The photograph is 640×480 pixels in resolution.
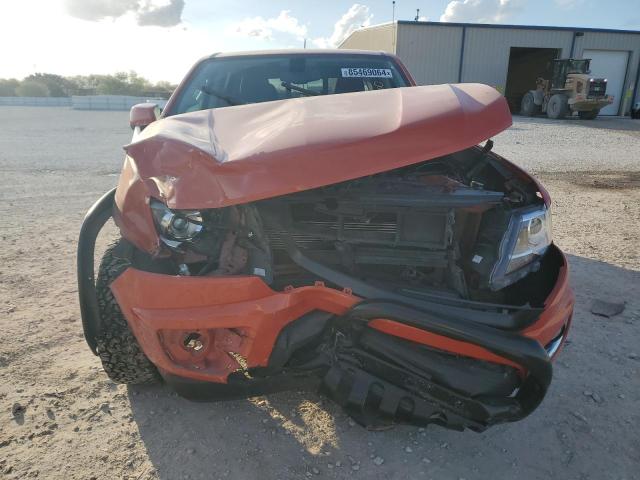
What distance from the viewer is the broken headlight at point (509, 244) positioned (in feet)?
6.49

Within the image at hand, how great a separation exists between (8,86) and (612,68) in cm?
4824

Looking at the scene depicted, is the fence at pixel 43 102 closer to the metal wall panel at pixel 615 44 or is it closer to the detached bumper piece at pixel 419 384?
the metal wall panel at pixel 615 44

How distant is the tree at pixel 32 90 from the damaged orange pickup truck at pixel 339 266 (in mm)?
47078

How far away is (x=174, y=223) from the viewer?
1958 millimetres

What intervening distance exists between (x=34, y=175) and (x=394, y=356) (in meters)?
8.10

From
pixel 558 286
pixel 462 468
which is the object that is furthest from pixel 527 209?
pixel 462 468

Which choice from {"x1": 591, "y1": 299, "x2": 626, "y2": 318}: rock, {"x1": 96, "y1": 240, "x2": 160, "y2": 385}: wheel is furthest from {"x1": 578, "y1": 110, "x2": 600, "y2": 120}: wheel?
{"x1": 96, "y1": 240, "x2": 160, "y2": 385}: wheel

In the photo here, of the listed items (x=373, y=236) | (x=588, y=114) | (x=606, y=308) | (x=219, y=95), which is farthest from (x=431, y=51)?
(x=373, y=236)

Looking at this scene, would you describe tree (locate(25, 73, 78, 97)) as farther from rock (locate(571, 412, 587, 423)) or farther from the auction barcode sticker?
rock (locate(571, 412, 587, 423))

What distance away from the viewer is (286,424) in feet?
7.36

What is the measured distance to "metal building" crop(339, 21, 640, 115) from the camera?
24828mm

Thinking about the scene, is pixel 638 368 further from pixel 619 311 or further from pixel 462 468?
pixel 462 468

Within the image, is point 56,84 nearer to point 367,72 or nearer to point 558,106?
point 558,106

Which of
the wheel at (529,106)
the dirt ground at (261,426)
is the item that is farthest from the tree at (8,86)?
the dirt ground at (261,426)
